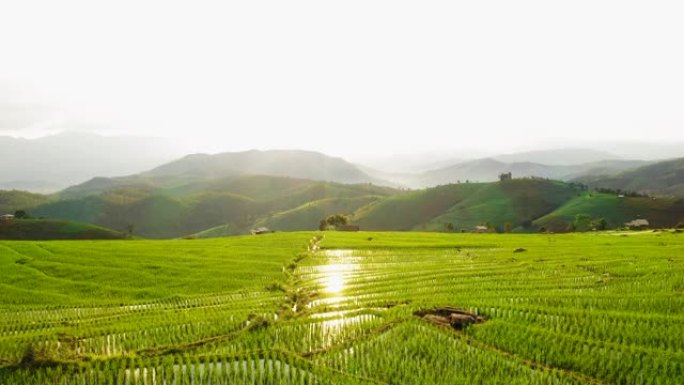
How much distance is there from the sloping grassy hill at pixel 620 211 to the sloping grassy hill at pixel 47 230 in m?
147

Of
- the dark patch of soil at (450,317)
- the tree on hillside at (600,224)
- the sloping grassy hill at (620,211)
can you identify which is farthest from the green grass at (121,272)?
the sloping grassy hill at (620,211)

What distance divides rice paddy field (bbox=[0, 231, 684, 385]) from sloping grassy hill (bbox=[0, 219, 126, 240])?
12705 centimetres

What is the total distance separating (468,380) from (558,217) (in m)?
186

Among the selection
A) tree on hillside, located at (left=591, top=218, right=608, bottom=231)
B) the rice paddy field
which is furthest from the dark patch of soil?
tree on hillside, located at (left=591, top=218, right=608, bottom=231)

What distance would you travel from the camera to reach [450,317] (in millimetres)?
18891

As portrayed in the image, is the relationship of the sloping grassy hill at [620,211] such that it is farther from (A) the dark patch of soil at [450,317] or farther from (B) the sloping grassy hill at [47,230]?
(A) the dark patch of soil at [450,317]

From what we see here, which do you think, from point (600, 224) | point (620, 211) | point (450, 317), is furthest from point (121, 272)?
point (620, 211)

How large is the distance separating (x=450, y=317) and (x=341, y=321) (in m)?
4.25

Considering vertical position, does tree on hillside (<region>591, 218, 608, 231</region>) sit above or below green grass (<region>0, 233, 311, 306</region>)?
below

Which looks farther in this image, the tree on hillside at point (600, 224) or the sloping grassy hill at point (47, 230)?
the sloping grassy hill at point (47, 230)

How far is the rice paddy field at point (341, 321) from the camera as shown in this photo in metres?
14.4

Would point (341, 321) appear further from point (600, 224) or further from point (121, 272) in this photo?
point (600, 224)

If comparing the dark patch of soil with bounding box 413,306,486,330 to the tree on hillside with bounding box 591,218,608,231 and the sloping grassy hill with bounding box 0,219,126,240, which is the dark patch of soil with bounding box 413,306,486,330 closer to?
the tree on hillside with bounding box 591,218,608,231

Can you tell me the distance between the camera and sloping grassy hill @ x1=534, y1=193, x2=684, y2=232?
16825 cm
